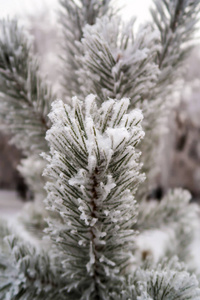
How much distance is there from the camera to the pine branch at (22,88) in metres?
0.33

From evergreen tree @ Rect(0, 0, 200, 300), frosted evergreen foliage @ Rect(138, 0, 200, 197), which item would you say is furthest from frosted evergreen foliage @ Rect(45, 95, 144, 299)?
frosted evergreen foliage @ Rect(138, 0, 200, 197)

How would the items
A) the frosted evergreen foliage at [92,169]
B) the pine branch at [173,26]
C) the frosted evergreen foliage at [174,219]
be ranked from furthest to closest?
1. the frosted evergreen foliage at [174,219]
2. the pine branch at [173,26]
3. the frosted evergreen foliage at [92,169]

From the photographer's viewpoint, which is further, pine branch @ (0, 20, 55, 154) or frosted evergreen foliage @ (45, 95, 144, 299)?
pine branch @ (0, 20, 55, 154)

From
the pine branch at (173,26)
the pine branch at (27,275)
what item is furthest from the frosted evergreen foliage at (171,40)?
the pine branch at (27,275)

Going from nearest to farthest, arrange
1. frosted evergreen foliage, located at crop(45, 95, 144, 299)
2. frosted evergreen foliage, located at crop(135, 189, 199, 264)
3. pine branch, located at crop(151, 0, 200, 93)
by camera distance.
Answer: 1. frosted evergreen foliage, located at crop(45, 95, 144, 299)
2. pine branch, located at crop(151, 0, 200, 93)
3. frosted evergreen foliage, located at crop(135, 189, 199, 264)

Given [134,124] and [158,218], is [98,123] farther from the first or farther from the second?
[158,218]

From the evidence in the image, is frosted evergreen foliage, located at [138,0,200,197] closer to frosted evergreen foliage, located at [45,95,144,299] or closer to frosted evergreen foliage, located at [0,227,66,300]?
frosted evergreen foliage, located at [45,95,144,299]

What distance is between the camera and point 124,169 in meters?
0.21

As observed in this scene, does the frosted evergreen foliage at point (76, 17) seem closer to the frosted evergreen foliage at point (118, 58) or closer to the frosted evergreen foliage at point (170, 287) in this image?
the frosted evergreen foliage at point (118, 58)

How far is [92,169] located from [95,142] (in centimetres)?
2

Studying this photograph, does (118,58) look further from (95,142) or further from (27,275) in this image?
(27,275)

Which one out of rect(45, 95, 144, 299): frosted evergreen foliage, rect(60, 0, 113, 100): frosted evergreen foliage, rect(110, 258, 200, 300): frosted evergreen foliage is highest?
rect(60, 0, 113, 100): frosted evergreen foliage

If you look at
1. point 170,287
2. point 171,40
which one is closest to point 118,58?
point 171,40

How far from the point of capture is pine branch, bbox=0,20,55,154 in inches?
12.9
